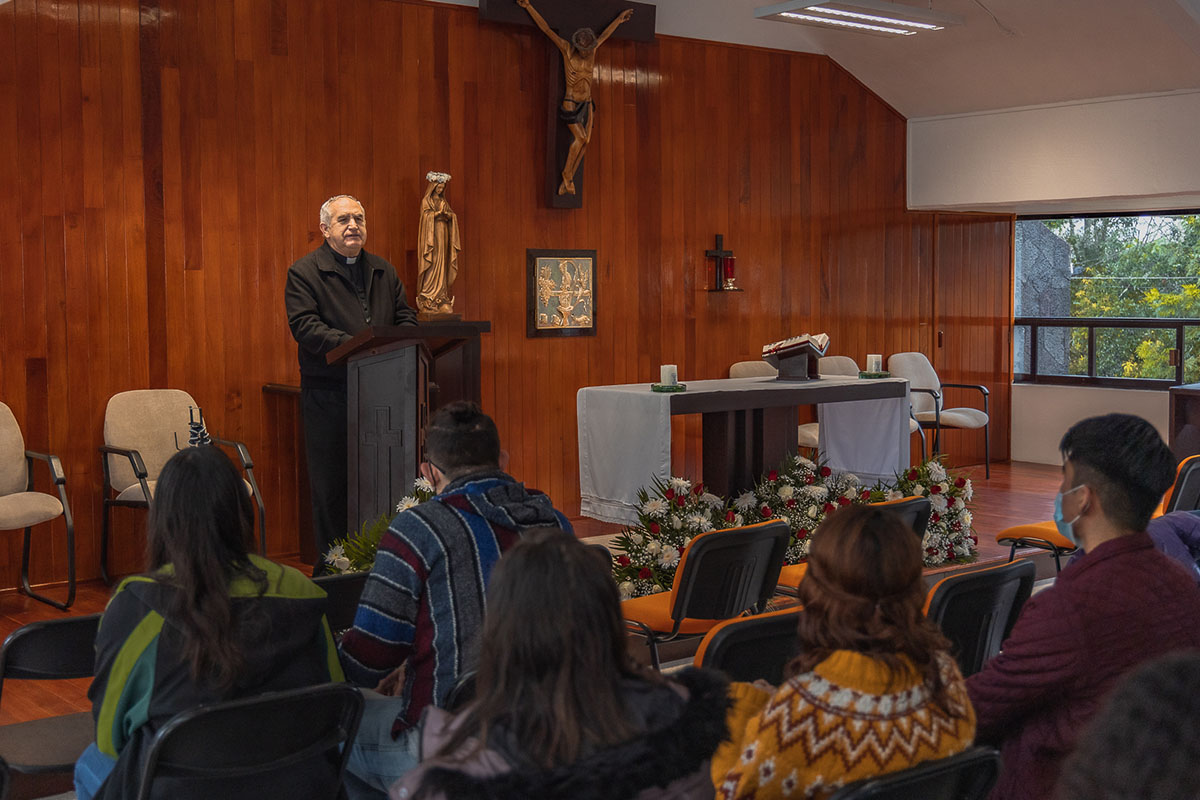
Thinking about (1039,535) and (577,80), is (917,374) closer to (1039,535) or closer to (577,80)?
(577,80)

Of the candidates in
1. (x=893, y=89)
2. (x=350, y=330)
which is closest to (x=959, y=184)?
(x=893, y=89)

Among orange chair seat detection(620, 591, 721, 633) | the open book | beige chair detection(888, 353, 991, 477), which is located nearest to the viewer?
orange chair seat detection(620, 591, 721, 633)

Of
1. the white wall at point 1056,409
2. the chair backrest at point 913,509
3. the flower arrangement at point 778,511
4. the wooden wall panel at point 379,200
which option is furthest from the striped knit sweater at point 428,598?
the white wall at point 1056,409

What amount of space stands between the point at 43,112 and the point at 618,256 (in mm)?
3335

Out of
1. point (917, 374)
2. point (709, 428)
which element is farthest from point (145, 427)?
point (917, 374)

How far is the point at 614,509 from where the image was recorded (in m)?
6.01

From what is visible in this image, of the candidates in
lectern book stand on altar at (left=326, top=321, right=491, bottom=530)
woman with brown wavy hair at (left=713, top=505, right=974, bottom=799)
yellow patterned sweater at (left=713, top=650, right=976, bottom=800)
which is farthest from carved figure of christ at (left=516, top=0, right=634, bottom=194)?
yellow patterned sweater at (left=713, top=650, right=976, bottom=800)

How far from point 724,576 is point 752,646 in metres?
1.06

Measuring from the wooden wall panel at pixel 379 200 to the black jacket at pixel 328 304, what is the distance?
0.90 m

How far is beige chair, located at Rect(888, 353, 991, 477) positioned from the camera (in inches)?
339

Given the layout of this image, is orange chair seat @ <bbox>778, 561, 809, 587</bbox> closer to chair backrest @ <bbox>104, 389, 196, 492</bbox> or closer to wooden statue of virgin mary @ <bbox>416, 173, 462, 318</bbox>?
wooden statue of virgin mary @ <bbox>416, 173, 462, 318</bbox>

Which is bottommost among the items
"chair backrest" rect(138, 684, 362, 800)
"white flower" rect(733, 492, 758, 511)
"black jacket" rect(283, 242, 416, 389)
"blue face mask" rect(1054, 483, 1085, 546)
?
"white flower" rect(733, 492, 758, 511)

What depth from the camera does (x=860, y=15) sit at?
6.82 m

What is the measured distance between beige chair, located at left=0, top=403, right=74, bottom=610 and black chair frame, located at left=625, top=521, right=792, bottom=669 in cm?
282
